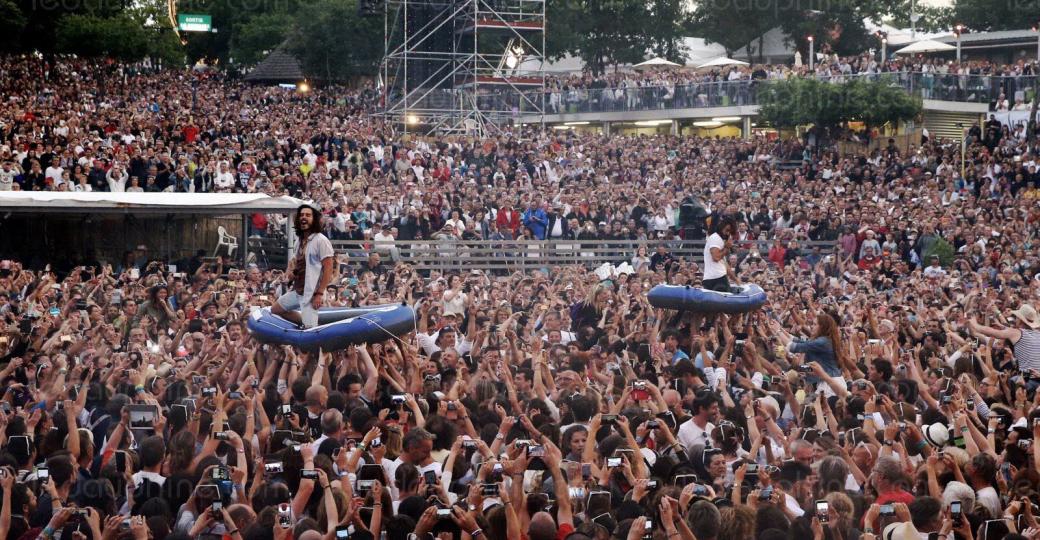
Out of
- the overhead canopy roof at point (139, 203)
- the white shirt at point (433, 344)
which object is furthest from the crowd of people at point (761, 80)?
the white shirt at point (433, 344)

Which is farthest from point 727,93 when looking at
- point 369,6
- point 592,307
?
point 592,307

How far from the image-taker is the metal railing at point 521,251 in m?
21.8

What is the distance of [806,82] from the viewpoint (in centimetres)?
3116

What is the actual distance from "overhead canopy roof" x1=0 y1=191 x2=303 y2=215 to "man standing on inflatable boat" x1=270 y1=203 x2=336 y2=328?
344 inches

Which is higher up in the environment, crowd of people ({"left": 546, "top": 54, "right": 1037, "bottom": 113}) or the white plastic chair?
crowd of people ({"left": 546, "top": 54, "right": 1037, "bottom": 113})

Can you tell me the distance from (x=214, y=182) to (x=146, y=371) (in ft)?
42.4

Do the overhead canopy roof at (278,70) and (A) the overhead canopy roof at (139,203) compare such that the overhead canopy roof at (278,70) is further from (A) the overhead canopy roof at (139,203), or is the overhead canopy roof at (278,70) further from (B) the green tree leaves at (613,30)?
(A) the overhead canopy roof at (139,203)

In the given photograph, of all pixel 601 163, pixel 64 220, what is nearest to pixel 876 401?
pixel 64 220

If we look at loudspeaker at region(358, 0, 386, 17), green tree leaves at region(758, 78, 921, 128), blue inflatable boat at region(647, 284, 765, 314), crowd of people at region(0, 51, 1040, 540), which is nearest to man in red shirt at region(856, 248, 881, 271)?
crowd of people at region(0, 51, 1040, 540)

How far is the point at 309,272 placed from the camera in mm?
10516

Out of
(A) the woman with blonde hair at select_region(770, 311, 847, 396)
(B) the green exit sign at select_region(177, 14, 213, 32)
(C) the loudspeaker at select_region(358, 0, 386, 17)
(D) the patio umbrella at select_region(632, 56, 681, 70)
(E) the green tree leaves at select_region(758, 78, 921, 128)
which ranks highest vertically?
(B) the green exit sign at select_region(177, 14, 213, 32)

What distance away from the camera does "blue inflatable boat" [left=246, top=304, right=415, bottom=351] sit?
33.8 feet

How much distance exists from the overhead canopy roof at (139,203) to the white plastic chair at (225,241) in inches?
54.5

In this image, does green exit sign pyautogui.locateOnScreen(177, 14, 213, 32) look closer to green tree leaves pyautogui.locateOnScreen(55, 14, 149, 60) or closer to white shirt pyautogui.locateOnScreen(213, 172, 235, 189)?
green tree leaves pyautogui.locateOnScreen(55, 14, 149, 60)
